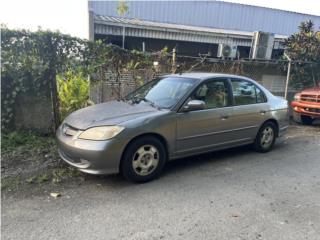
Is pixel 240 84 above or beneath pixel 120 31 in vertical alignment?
beneath

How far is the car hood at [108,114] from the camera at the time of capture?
4.21 meters

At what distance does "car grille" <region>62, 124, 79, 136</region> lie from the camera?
424 cm

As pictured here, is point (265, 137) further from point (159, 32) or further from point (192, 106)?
point (159, 32)

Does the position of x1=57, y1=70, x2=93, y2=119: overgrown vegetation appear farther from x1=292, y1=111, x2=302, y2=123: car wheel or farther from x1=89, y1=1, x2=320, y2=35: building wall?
x1=89, y1=1, x2=320, y2=35: building wall

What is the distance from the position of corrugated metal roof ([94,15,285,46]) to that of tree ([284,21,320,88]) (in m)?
4.09

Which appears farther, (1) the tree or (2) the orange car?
(1) the tree

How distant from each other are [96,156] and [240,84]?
3068mm

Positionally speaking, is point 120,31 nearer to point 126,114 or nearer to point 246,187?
point 126,114

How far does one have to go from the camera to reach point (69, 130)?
4375mm

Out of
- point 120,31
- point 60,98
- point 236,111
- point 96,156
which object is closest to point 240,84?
point 236,111

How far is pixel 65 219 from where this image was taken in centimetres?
335

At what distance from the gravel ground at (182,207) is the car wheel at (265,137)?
81cm

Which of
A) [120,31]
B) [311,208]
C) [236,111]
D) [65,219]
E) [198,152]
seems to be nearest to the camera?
[65,219]

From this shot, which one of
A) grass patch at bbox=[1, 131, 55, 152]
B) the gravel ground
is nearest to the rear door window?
the gravel ground
